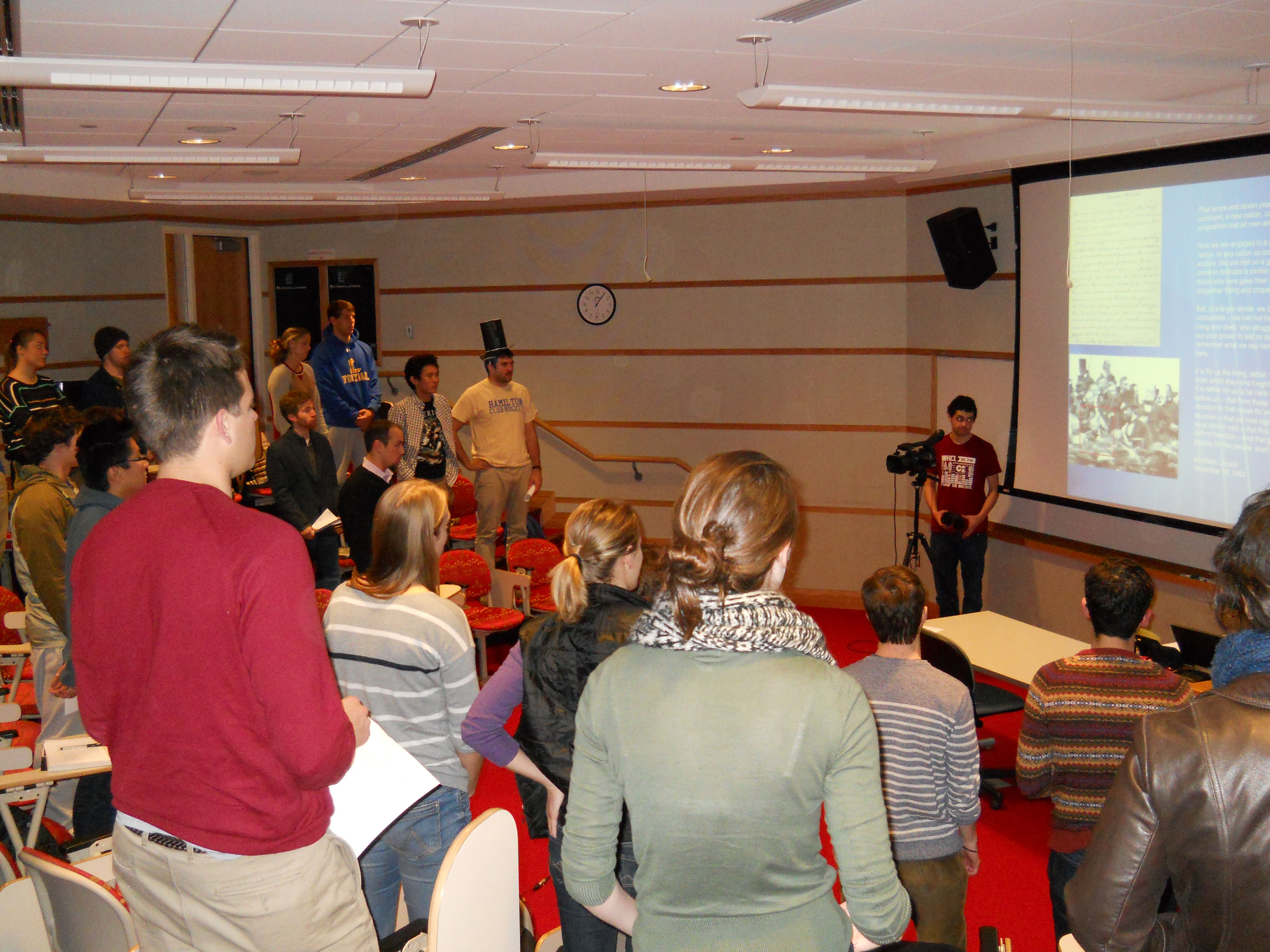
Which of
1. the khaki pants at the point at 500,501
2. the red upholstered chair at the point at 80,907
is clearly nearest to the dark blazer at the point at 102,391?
the khaki pants at the point at 500,501

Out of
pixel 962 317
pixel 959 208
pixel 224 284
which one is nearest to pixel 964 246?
pixel 959 208

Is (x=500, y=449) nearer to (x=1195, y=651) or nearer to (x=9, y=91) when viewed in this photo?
(x=9, y=91)

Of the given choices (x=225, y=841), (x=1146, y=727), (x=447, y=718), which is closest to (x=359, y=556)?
(x=447, y=718)

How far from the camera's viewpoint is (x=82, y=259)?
9195 mm

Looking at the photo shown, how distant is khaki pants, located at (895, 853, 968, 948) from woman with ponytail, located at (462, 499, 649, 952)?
2.71 ft

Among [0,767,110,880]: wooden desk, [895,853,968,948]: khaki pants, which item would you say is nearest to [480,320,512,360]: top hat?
[0,767,110,880]: wooden desk

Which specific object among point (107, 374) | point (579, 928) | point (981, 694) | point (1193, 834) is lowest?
point (981, 694)

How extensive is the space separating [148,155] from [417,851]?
469 cm

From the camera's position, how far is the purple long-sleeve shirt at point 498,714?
2.21 metres

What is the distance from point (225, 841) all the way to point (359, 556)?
3.08 m

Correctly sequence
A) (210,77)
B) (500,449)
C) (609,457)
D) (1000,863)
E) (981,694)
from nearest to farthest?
1. (210,77)
2. (1000,863)
3. (981,694)
4. (500,449)
5. (609,457)

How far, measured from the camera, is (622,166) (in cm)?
564

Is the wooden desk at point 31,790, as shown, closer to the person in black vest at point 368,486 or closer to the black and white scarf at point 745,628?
the person in black vest at point 368,486

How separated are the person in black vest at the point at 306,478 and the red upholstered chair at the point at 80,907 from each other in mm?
3448
